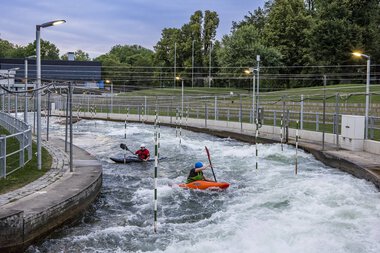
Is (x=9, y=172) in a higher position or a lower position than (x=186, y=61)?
lower

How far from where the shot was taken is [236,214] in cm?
1144

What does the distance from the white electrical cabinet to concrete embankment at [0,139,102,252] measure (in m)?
10.3

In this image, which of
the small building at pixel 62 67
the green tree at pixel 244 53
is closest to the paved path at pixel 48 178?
the green tree at pixel 244 53

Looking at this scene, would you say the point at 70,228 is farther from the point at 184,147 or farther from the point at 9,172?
the point at 184,147

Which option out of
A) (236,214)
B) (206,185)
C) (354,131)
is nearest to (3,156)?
(206,185)

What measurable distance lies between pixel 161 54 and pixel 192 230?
3234 inches

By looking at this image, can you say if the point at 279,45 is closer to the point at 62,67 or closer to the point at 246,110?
the point at 246,110

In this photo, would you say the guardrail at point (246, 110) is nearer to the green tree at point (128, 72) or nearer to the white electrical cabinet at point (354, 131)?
the white electrical cabinet at point (354, 131)

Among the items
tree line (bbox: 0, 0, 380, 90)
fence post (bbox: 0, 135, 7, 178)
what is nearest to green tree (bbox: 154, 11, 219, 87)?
tree line (bbox: 0, 0, 380, 90)

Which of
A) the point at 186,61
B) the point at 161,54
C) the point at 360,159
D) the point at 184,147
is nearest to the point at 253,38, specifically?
the point at 186,61

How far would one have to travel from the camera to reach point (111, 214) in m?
11.4

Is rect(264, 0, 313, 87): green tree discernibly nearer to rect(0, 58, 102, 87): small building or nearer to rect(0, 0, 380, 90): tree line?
rect(0, 0, 380, 90): tree line

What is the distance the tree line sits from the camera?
58.9m

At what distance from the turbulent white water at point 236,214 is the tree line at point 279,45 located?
42.6 metres
